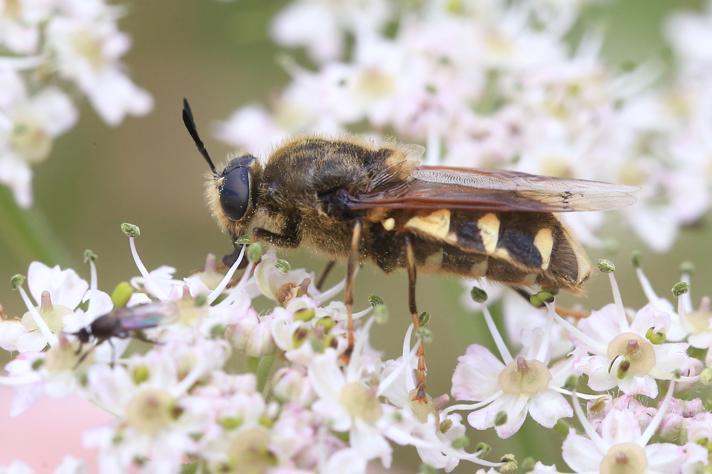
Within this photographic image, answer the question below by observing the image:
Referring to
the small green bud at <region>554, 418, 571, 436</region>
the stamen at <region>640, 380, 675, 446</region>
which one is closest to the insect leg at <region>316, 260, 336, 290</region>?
the small green bud at <region>554, 418, 571, 436</region>

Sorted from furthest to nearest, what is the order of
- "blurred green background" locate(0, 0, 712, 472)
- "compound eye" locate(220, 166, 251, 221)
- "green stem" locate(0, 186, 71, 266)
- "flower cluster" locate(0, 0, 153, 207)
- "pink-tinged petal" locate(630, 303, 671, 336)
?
"blurred green background" locate(0, 0, 712, 472), "green stem" locate(0, 186, 71, 266), "flower cluster" locate(0, 0, 153, 207), "compound eye" locate(220, 166, 251, 221), "pink-tinged petal" locate(630, 303, 671, 336)

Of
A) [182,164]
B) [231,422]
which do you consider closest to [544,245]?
[231,422]

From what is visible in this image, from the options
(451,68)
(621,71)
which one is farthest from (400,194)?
(621,71)

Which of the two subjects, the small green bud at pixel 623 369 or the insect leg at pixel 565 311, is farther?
the insect leg at pixel 565 311

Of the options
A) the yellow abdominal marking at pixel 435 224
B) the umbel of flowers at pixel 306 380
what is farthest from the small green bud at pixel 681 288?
the yellow abdominal marking at pixel 435 224

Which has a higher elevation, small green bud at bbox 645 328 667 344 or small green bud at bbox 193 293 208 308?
small green bud at bbox 645 328 667 344

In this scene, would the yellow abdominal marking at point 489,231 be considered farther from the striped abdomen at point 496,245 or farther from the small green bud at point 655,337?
the small green bud at point 655,337

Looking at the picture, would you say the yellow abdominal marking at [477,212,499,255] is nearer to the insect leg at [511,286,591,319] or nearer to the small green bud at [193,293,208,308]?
the insect leg at [511,286,591,319]

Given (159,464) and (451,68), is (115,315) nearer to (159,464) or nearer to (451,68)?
(159,464)

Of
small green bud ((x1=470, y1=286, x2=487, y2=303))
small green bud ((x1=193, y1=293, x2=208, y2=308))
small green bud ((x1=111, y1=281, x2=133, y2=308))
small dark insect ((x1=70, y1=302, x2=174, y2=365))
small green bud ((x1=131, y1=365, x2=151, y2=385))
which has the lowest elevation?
small green bud ((x1=131, y1=365, x2=151, y2=385))
